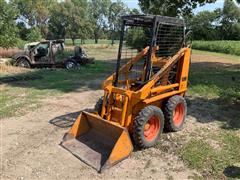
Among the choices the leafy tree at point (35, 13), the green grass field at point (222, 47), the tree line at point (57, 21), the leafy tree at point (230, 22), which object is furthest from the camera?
the leafy tree at point (35, 13)

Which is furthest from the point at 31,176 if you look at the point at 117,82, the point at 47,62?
the point at 47,62

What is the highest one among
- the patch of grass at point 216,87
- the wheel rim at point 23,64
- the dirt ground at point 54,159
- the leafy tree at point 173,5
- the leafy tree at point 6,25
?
the leafy tree at point 173,5

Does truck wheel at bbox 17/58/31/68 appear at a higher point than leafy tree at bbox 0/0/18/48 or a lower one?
lower

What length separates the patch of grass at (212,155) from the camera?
5.01 m

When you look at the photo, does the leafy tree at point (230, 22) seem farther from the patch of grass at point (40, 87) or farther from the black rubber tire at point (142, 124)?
the black rubber tire at point (142, 124)

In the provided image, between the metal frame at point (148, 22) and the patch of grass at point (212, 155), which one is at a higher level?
the metal frame at point (148, 22)

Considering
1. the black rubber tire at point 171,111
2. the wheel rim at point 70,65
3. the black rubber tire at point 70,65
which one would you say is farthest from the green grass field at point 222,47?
the black rubber tire at point 171,111

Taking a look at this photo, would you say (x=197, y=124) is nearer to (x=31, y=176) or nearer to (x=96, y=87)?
(x=31, y=176)

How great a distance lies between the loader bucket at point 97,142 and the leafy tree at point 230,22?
143 feet

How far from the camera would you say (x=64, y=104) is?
8.72m

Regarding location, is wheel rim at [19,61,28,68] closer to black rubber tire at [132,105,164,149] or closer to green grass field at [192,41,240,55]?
black rubber tire at [132,105,164,149]

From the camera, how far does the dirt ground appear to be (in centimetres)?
484

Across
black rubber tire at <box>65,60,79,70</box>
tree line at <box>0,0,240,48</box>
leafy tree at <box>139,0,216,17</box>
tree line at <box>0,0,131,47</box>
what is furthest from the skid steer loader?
tree line at <box>0,0,131,47</box>

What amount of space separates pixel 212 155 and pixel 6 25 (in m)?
11.4
